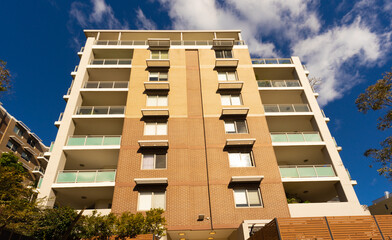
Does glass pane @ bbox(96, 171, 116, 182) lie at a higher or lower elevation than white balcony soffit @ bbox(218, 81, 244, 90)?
lower

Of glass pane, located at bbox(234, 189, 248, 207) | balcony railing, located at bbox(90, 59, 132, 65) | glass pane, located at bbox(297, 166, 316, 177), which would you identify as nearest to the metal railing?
balcony railing, located at bbox(90, 59, 132, 65)

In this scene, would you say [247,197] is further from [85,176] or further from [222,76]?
[222,76]

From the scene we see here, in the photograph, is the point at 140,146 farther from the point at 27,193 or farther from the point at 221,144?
the point at 27,193

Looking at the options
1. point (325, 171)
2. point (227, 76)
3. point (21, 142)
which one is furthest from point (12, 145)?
point (325, 171)

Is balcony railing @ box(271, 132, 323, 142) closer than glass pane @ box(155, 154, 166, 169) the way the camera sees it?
No

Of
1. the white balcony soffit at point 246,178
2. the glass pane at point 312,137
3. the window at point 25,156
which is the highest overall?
the window at point 25,156

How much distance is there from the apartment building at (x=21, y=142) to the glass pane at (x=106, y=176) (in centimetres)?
2833

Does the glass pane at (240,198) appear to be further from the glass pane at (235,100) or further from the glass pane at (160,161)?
the glass pane at (235,100)

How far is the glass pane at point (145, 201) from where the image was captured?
16.9 meters

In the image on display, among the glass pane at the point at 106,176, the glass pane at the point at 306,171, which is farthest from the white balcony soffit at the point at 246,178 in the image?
the glass pane at the point at 106,176

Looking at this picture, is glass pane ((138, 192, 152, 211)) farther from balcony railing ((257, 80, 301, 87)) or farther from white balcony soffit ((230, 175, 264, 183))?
balcony railing ((257, 80, 301, 87))

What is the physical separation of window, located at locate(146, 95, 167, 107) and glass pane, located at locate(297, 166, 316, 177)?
42.3 ft

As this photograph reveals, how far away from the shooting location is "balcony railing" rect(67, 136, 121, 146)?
64.8ft

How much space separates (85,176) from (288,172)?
1547 cm
